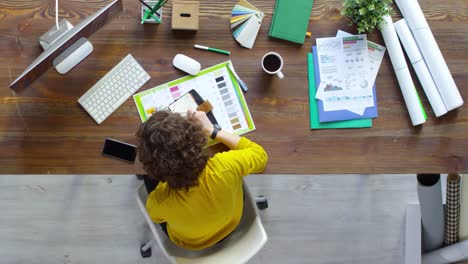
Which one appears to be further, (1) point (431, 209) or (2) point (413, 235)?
(2) point (413, 235)

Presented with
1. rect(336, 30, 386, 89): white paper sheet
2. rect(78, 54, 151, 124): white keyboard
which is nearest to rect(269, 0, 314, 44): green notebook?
rect(336, 30, 386, 89): white paper sheet

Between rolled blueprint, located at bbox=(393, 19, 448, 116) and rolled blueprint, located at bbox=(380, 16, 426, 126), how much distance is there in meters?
0.02

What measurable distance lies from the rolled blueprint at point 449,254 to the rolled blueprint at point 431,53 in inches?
23.4

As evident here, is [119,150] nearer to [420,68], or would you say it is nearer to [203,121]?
[203,121]

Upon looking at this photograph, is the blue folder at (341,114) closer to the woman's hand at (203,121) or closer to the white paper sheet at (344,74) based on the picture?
the white paper sheet at (344,74)

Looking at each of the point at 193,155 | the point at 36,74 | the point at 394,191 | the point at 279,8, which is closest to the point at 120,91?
the point at 36,74

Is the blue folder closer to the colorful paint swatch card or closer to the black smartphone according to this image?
the colorful paint swatch card

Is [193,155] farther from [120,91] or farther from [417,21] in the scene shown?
[417,21]

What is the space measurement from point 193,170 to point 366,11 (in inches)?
30.9

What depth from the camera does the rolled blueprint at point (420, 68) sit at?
5.49ft

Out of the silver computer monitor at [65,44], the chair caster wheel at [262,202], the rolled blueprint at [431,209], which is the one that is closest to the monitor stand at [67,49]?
the silver computer monitor at [65,44]

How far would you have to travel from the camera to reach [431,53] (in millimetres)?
1688

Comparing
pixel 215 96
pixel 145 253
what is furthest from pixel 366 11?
pixel 145 253

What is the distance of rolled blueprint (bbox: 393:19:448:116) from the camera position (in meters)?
1.67
